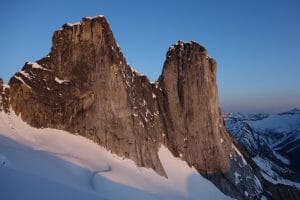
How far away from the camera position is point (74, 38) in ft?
203

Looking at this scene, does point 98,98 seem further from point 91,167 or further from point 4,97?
point 91,167

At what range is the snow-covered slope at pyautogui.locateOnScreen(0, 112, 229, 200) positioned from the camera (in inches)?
1253

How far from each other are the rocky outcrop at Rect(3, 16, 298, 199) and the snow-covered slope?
7.27 feet

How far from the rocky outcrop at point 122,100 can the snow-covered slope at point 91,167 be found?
222 centimetres

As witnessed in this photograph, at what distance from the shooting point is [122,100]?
64.4 m

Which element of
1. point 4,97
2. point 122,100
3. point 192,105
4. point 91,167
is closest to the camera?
point 91,167

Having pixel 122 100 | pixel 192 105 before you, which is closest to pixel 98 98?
pixel 122 100

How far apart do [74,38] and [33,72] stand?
773 cm

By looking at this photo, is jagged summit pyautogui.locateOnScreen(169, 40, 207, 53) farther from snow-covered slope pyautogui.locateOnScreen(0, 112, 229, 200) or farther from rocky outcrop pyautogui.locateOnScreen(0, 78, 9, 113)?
rocky outcrop pyautogui.locateOnScreen(0, 78, 9, 113)

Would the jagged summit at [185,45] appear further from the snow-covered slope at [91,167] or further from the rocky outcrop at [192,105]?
the snow-covered slope at [91,167]

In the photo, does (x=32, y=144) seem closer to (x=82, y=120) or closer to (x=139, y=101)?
(x=82, y=120)

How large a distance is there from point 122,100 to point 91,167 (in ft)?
57.5

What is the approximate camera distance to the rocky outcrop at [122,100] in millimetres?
58938

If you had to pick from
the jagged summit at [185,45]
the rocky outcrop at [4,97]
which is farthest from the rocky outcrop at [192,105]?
the rocky outcrop at [4,97]
